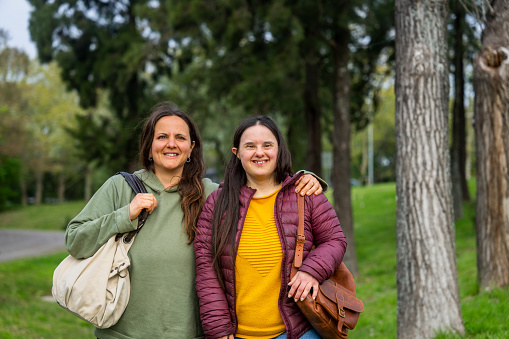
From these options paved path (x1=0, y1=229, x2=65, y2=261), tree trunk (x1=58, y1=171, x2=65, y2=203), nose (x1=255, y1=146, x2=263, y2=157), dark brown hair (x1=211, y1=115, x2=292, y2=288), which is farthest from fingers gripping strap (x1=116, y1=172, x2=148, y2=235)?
tree trunk (x1=58, y1=171, x2=65, y2=203)

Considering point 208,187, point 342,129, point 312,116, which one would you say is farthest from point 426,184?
point 312,116

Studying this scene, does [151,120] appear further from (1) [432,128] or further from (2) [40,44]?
(2) [40,44]

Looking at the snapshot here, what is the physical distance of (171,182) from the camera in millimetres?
3098

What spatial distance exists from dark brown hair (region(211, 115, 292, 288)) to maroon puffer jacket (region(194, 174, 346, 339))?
0.03 m

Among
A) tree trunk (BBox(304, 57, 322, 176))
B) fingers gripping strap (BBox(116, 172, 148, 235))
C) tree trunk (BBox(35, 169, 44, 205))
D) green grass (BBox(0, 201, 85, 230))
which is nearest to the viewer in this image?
fingers gripping strap (BBox(116, 172, 148, 235))

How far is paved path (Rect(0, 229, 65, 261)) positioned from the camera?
46.6 ft

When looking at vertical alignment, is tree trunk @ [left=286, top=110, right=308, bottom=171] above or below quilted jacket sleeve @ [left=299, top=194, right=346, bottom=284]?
above

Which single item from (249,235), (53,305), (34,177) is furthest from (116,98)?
(34,177)

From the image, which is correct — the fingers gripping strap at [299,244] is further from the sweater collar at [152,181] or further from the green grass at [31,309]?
the green grass at [31,309]

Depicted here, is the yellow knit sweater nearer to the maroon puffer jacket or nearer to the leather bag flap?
the maroon puffer jacket

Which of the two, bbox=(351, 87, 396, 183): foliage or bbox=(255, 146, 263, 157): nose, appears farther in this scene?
bbox=(351, 87, 396, 183): foliage

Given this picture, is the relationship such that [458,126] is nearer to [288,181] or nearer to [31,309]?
[31,309]

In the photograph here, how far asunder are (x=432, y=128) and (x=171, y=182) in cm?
249

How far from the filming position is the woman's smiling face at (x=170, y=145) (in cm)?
302
